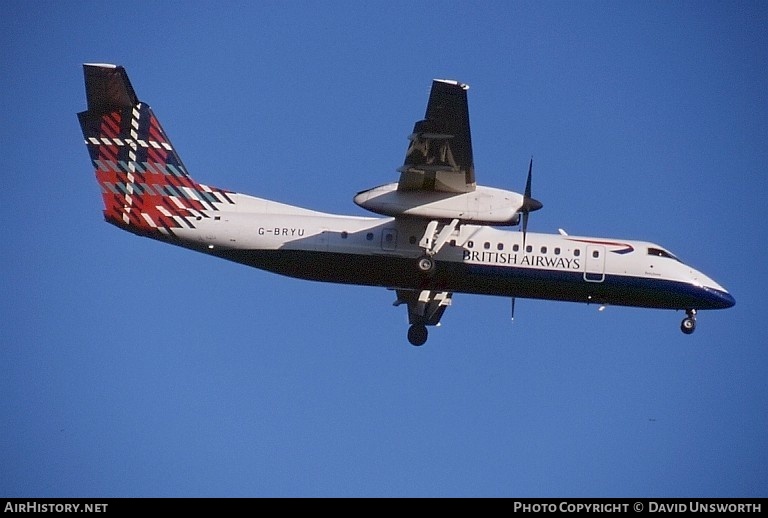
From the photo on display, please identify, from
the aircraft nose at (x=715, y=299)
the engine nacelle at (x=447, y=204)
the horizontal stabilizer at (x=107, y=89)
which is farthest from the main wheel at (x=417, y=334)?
the horizontal stabilizer at (x=107, y=89)

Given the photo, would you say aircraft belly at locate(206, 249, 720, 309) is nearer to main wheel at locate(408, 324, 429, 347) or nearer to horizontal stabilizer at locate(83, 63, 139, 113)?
main wheel at locate(408, 324, 429, 347)

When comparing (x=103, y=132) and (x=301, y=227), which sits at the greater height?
(x=103, y=132)

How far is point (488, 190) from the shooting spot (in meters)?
30.0

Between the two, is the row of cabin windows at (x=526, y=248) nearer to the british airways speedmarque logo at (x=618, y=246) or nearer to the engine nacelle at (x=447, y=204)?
the british airways speedmarque logo at (x=618, y=246)

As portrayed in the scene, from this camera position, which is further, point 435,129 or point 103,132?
point 103,132

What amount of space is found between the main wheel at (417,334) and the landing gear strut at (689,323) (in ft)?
23.9

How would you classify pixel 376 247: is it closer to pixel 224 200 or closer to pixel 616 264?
pixel 224 200

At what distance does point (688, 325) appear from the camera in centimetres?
3250
